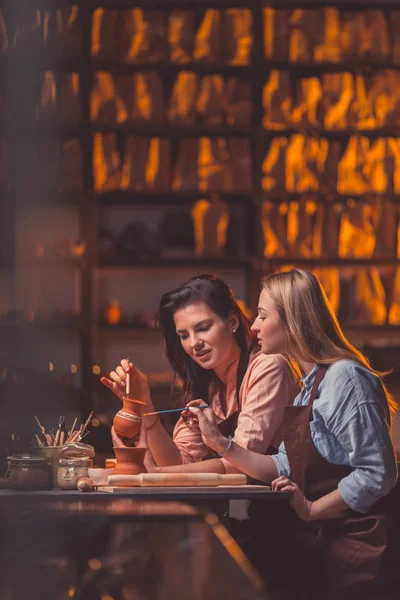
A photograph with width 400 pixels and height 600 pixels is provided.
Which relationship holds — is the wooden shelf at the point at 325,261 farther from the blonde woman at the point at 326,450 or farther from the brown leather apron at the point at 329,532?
the brown leather apron at the point at 329,532

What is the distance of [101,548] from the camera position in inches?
52.5

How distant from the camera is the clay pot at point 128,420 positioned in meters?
2.31

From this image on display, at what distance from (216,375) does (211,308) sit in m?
0.22

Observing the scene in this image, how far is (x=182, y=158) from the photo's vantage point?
4.57 meters

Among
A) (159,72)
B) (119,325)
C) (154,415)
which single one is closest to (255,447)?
(154,415)

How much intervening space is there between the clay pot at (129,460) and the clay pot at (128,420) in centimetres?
6

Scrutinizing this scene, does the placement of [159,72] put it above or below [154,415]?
above

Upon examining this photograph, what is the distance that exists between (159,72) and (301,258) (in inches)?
47.8

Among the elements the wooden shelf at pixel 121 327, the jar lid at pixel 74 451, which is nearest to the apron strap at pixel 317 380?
the jar lid at pixel 74 451

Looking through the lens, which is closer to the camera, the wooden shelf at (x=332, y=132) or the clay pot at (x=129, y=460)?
the clay pot at (x=129, y=460)

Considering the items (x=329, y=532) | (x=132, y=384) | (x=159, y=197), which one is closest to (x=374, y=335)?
(x=159, y=197)

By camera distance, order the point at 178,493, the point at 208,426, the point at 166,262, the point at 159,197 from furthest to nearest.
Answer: the point at 159,197 < the point at 166,262 < the point at 208,426 < the point at 178,493

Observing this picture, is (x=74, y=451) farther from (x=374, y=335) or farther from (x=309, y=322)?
(x=374, y=335)

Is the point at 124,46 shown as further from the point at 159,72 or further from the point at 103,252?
the point at 103,252
